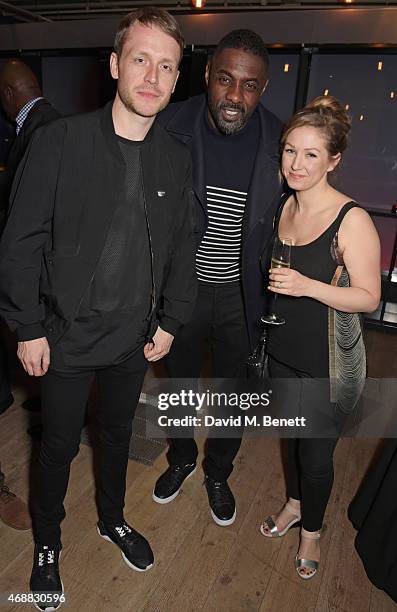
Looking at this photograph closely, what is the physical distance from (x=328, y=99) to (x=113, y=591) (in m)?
2.07

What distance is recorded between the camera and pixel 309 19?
16.9 feet

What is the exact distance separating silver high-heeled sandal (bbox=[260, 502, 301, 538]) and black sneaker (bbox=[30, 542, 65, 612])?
949 mm

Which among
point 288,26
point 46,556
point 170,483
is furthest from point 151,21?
point 288,26

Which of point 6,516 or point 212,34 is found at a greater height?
point 212,34

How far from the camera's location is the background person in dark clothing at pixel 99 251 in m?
1.48

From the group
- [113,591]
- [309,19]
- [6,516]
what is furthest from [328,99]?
[309,19]

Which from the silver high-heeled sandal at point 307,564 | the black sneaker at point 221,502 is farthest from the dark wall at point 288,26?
the silver high-heeled sandal at point 307,564

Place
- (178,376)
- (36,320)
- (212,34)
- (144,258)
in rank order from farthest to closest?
(212,34) < (178,376) < (144,258) < (36,320)

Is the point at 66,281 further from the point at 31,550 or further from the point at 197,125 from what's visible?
the point at 31,550

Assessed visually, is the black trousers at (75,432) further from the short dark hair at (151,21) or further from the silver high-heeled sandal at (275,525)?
the short dark hair at (151,21)

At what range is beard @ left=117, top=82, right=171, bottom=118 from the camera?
4.86 feet

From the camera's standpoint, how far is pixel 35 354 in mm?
1577

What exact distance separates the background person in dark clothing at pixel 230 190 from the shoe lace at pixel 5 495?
1002mm

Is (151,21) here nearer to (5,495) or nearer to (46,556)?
(46,556)
